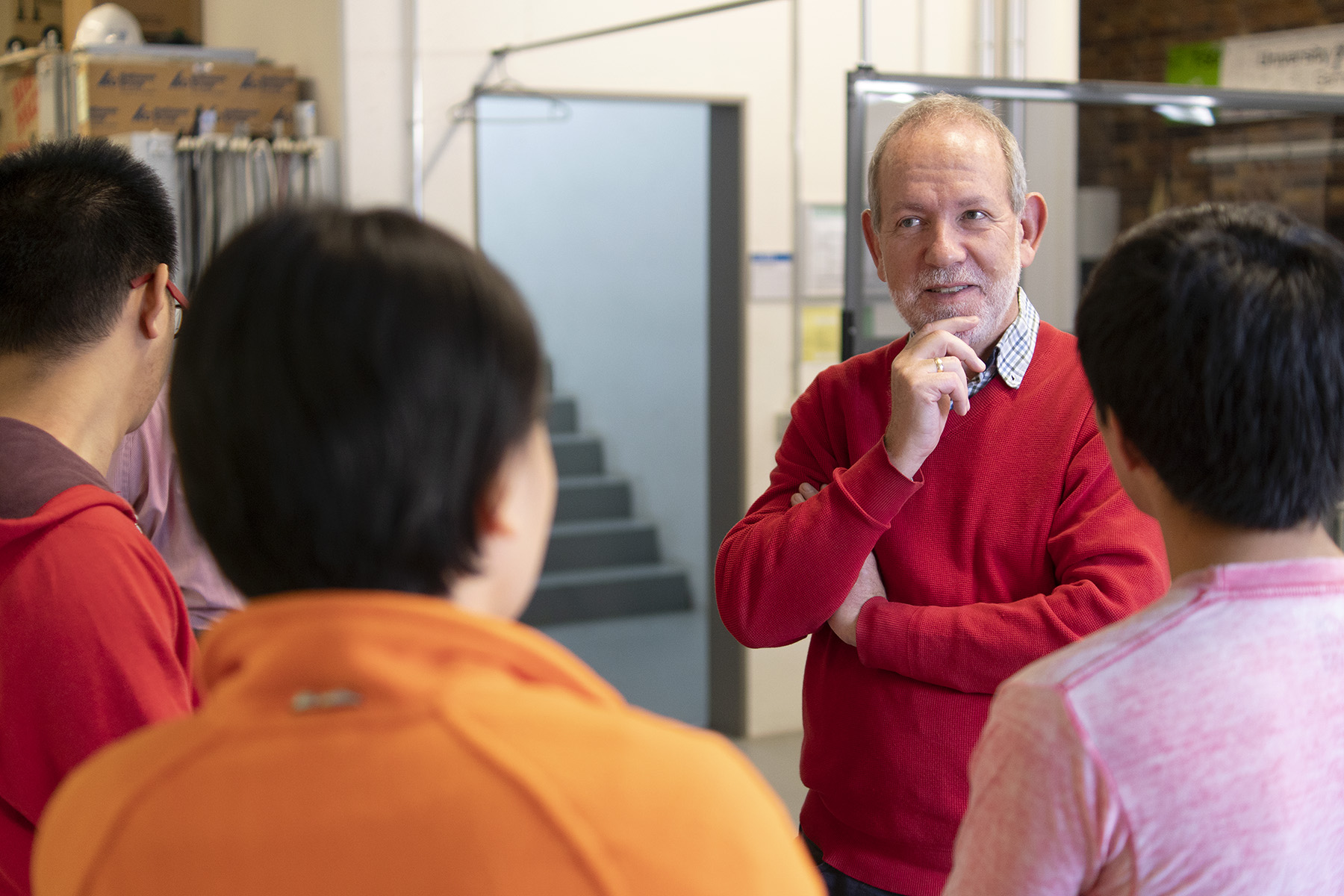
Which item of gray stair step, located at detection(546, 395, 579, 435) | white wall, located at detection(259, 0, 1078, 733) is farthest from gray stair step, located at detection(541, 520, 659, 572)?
Answer: white wall, located at detection(259, 0, 1078, 733)

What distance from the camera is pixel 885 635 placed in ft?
4.74

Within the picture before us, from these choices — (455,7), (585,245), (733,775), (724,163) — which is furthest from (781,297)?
(733,775)

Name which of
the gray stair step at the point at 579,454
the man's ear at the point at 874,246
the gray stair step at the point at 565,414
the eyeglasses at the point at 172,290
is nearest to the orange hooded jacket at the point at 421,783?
the eyeglasses at the point at 172,290

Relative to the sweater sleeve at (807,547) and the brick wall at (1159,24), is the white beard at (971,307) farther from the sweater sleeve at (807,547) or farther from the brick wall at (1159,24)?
the brick wall at (1159,24)

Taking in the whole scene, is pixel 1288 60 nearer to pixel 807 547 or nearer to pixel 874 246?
pixel 874 246

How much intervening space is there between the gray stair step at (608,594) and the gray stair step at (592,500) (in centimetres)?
32

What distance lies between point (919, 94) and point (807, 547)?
47.6 inches

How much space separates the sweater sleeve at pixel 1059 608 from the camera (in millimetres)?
1384

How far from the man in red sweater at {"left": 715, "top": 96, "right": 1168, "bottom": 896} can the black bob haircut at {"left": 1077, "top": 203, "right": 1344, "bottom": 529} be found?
1.73 feet

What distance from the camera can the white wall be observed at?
13.6 ft

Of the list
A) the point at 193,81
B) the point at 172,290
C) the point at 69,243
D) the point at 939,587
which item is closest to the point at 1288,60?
the point at 193,81

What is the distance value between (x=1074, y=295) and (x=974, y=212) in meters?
2.09

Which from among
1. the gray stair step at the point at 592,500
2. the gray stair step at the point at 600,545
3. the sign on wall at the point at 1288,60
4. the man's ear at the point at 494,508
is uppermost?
the sign on wall at the point at 1288,60

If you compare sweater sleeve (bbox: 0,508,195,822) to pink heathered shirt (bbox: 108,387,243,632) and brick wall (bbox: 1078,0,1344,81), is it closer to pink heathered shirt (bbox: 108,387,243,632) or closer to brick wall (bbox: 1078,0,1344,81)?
pink heathered shirt (bbox: 108,387,243,632)
